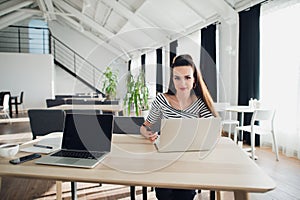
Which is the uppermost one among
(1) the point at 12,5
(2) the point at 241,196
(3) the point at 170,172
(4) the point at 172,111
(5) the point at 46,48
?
(1) the point at 12,5

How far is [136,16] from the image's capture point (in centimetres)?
667

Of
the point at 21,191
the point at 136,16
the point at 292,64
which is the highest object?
the point at 136,16

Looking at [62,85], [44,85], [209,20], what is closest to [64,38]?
[62,85]

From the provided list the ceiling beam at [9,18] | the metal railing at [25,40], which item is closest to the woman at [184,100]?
the ceiling beam at [9,18]

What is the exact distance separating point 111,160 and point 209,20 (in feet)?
15.4

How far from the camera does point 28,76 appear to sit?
9562 millimetres

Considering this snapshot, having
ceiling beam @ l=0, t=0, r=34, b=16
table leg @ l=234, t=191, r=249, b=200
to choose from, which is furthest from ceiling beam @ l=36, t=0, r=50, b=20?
table leg @ l=234, t=191, r=249, b=200

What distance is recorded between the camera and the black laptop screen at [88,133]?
1.28 metres

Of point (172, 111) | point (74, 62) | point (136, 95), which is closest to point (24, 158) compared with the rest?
point (172, 111)

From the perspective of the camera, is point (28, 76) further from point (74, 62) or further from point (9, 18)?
point (74, 62)

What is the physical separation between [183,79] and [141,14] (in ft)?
18.2

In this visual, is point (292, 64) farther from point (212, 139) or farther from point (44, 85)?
point (44, 85)

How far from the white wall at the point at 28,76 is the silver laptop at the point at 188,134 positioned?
9.43 metres

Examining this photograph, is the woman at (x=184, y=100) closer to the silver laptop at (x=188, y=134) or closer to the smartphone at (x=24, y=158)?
the silver laptop at (x=188, y=134)
